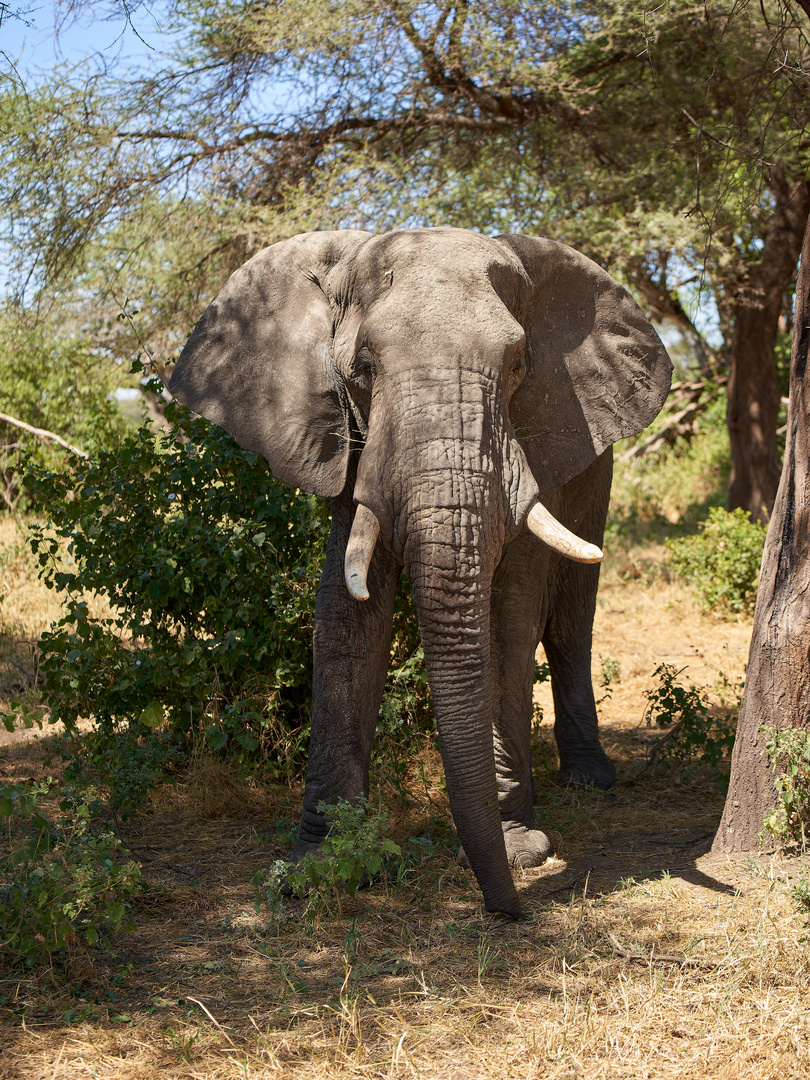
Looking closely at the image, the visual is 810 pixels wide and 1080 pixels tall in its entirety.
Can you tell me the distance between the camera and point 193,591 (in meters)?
5.69

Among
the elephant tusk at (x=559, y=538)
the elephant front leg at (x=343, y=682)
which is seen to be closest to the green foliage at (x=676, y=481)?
the elephant front leg at (x=343, y=682)

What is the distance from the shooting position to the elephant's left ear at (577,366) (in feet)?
15.1

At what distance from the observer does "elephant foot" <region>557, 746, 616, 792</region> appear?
602 centimetres

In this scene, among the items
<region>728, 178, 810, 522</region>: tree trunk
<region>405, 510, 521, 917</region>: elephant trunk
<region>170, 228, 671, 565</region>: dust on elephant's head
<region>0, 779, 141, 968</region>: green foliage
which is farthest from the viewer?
<region>728, 178, 810, 522</region>: tree trunk

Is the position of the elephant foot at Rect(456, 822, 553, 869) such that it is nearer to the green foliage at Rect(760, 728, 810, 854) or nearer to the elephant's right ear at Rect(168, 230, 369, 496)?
the green foliage at Rect(760, 728, 810, 854)

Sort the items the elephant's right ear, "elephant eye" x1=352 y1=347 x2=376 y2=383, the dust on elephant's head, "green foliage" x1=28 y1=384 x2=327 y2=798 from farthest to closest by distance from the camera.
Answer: "green foliage" x1=28 y1=384 x2=327 y2=798
the elephant's right ear
"elephant eye" x1=352 y1=347 x2=376 y2=383
the dust on elephant's head

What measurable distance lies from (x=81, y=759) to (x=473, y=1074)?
351 centimetres

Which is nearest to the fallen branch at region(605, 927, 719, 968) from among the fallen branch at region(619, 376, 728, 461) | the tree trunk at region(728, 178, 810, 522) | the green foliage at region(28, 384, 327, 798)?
the green foliage at region(28, 384, 327, 798)

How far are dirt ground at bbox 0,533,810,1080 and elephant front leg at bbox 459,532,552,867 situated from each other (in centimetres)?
20

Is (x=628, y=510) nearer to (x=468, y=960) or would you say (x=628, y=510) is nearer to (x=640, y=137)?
(x=640, y=137)

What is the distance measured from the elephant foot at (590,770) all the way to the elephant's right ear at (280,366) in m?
2.62

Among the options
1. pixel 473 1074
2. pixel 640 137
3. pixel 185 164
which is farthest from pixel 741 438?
pixel 473 1074

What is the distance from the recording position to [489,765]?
377 centimetres

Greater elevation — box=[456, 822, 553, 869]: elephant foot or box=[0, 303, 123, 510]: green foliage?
box=[0, 303, 123, 510]: green foliage
